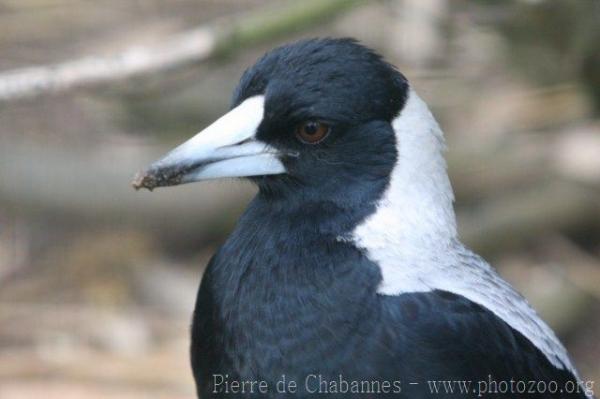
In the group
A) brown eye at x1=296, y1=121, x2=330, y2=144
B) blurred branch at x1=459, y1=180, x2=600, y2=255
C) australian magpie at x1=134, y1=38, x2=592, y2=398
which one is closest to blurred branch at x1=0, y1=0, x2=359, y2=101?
australian magpie at x1=134, y1=38, x2=592, y2=398

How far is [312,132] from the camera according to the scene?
108 inches

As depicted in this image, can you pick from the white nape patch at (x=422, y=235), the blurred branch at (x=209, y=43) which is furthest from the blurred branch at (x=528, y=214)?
the white nape patch at (x=422, y=235)

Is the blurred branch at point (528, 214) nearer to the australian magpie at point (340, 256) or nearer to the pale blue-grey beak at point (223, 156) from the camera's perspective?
the australian magpie at point (340, 256)

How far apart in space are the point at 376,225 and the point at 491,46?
2125 millimetres

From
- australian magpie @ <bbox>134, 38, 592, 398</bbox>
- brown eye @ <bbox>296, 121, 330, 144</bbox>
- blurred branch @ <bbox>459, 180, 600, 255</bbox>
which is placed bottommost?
australian magpie @ <bbox>134, 38, 592, 398</bbox>

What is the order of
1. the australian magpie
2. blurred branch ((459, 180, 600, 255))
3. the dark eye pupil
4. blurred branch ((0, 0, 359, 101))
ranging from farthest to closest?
blurred branch ((459, 180, 600, 255))
blurred branch ((0, 0, 359, 101))
the dark eye pupil
the australian magpie

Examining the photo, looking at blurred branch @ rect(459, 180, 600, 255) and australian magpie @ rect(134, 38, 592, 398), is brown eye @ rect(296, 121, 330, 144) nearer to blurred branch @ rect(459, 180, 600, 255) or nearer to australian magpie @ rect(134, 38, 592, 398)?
australian magpie @ rect(134, 38, 592, 398)

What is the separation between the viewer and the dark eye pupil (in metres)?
2.74

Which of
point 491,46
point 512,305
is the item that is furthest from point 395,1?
point 512,305

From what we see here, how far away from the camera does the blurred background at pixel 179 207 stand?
4.66 m

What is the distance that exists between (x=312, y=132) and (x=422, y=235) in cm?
33

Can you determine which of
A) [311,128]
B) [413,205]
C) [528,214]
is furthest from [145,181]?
[528,214]

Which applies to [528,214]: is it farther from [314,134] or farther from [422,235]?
[314,134]

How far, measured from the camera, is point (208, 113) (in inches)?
211
